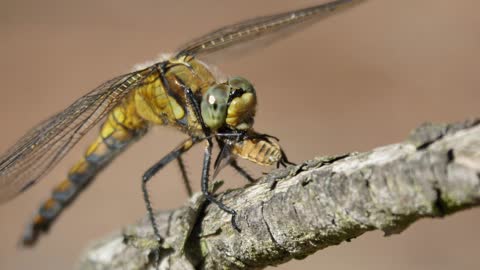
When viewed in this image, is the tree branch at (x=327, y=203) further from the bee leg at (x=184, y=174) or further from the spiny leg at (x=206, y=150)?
the bee leg at (x=184, y=174)

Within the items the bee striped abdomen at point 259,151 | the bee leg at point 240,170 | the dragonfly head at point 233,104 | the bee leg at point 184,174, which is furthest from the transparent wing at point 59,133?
the bee striped abdomen at point 259,151

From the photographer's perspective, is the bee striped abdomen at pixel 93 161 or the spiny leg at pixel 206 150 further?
the bee striped abdomen at pixel 93 161

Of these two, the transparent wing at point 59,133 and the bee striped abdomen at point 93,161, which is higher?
the transparent wing at point 59,133

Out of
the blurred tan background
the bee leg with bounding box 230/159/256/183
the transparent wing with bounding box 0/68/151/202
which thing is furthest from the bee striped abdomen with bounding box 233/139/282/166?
the blurred tan background

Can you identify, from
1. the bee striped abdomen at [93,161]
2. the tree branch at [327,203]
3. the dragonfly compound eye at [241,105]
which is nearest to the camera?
the tree branch at [327,203]

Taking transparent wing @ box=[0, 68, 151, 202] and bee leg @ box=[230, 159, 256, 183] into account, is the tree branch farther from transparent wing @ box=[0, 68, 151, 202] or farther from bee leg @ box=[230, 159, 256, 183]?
transparent wing @ box=[0, 68, 151, 202]

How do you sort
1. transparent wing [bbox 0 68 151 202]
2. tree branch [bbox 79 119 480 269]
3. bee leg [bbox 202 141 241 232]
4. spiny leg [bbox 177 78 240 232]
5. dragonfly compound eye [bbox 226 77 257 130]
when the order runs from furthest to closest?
1. transparent wing [bbox 0 68 151 202]
2. dragonfly compound eye [bbox 226 77 257 130]
3. spiny leg [bbox 177 78 240 232]
4. bee leg [bbox 202 141 241 232]
5. tree branch [bbox 79 119 480 269]
